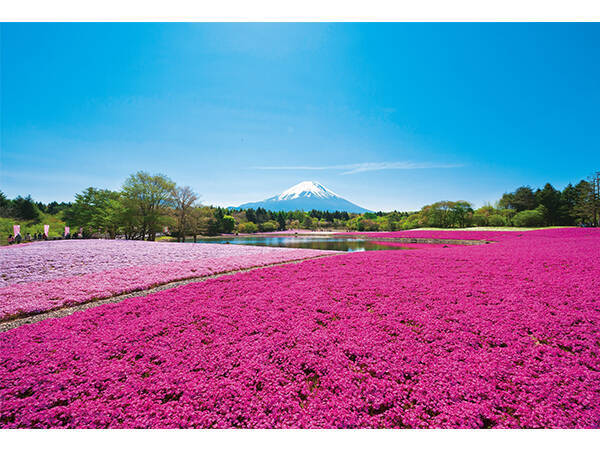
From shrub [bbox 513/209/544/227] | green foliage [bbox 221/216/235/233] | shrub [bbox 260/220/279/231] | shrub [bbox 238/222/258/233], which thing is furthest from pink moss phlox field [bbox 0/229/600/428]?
shrub [bbox 260/220/279/231]

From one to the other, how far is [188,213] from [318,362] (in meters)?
36.1

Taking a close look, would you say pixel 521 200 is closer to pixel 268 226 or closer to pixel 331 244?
pixel 331 244

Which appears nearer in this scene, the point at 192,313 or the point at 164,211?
the point at 192,313

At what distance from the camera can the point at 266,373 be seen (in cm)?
325

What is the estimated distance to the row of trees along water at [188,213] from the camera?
3069 cm

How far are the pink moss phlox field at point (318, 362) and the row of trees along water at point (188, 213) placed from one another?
98.9 feet

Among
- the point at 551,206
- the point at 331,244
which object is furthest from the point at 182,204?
the point at 551,206

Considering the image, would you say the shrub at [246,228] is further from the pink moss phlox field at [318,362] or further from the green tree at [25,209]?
the pink moss phlox field at [318,362]

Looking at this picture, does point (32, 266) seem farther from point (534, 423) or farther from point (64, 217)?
point (64, 217)

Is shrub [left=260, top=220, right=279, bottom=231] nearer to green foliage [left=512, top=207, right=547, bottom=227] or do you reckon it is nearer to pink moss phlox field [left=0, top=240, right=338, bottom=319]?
pink moss phlox field [left=0, top=240, right=338, bottom=319]

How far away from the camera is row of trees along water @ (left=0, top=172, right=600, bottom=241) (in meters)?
30.7

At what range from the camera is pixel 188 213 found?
34531 mm

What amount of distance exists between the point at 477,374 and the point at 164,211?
122ft

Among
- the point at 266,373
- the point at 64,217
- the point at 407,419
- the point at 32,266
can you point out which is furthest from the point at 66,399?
the point at 64,217
